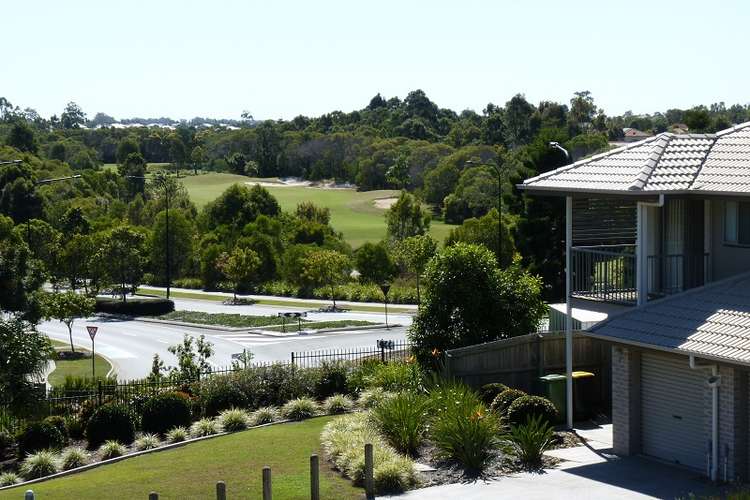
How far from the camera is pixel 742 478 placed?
59.3ft

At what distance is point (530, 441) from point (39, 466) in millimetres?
9509

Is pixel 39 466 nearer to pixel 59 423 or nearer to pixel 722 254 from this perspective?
pixel 59 423

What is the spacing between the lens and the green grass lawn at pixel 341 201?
105188 mm

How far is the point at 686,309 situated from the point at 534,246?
109 ft

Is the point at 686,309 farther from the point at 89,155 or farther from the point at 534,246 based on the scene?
the point at 89,155

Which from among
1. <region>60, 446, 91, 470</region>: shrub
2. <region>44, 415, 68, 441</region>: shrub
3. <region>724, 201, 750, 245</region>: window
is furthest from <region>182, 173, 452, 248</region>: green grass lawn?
<region>60, 446, 91, 470</region>: shrub

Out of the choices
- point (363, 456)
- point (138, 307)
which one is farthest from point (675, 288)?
point (138, 307)

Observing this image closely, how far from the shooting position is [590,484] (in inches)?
723

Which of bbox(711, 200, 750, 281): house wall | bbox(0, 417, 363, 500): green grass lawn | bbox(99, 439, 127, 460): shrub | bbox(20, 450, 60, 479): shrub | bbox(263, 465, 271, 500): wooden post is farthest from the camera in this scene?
bbox(99, 439, 127, 460): shrub

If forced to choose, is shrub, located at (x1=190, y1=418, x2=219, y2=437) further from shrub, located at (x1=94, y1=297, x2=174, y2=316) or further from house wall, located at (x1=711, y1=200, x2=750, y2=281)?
shrub, located at (x1=94, y1=297, x2=174, y2=316)

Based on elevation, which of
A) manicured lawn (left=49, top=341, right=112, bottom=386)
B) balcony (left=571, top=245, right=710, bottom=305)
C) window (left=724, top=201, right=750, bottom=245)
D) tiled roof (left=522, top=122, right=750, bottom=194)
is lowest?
manicured lawn (left=49, top=341, right=112, bottom=386)

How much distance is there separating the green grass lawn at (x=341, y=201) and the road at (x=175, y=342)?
4381cm

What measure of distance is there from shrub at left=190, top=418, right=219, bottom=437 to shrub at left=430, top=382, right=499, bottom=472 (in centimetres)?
580

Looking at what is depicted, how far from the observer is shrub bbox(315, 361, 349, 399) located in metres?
26.9
